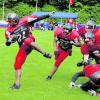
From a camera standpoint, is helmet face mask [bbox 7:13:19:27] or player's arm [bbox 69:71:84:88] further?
player's arm [bbox 69:71:84:88]

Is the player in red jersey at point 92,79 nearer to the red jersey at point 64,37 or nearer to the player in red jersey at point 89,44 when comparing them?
the player in red jersey at point 89,44

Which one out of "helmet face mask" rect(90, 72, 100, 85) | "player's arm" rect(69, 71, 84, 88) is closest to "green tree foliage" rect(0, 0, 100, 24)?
"player's arm" rect(69, 71, 84, 88)

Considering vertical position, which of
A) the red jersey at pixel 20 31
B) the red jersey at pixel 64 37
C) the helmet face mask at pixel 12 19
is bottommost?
the red jersey at pixel 64 37

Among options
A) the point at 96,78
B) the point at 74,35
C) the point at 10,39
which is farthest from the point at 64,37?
the point at 96,78

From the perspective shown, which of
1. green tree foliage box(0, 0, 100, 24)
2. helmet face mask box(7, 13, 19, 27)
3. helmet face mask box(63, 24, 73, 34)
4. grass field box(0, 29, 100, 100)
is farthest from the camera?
green tree foliage box(0, 0, 100, 24)


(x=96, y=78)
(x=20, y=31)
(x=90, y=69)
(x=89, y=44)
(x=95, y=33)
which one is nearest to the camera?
(x=96, y=78)

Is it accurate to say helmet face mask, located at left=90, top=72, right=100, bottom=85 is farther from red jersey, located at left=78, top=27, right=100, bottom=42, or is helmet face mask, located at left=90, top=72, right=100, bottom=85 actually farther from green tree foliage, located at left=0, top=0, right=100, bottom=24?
green tree foliage, located at left=0, top=0, right=100, bottom=24

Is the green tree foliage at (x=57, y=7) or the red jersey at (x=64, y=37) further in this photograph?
the green tree foliage at (x=57, y=7)

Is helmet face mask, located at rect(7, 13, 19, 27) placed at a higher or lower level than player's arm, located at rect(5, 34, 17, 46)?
higher

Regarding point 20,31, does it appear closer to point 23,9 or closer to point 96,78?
point 96,78

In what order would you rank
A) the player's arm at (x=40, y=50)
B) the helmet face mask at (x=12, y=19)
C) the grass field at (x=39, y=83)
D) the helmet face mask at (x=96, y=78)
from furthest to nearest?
the helmet face mask at (x=12, y=19), the player's arm at (x=40, y=50), the grass field at (x=39, y=83), the helmet face mask at (x=96, y=78)

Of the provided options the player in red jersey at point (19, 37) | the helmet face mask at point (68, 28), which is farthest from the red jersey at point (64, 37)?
the player in red jersey at point (19, 37)

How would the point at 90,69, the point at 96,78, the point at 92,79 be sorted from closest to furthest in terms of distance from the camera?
the point at 96,78, the point at 92,79, the point at 90,69

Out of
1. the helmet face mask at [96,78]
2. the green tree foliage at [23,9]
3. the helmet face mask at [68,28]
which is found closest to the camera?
the helmet face mask at [96,78]
